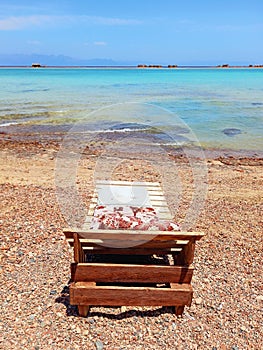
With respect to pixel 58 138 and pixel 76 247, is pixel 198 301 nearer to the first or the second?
pixel 76 247

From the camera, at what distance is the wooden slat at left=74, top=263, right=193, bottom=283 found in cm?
371

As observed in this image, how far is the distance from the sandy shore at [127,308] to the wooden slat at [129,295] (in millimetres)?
212

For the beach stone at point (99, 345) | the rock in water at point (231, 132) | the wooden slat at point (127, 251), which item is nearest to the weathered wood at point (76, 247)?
the wooden slat at point (127, 251)

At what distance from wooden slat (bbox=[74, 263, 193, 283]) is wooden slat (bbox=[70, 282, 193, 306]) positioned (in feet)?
0.27

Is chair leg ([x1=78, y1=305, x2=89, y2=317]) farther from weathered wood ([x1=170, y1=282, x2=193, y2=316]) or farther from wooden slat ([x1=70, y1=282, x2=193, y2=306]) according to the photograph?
weathered wood ([x1=170, y1=282, x2=193, y2=316])

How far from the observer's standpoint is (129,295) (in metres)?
3.78

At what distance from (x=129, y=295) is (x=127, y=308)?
0.32 metres

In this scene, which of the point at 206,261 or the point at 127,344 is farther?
the point at 206,261

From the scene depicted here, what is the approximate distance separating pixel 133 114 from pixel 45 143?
31.4 ft

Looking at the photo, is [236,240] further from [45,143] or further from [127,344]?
[45,143]

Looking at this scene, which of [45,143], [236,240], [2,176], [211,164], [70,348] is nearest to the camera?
[70,348]

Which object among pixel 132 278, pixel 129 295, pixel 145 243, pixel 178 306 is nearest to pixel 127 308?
pixel 129 295

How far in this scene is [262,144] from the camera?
631 inches

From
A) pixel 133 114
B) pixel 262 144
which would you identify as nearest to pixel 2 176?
pixel 262 144
